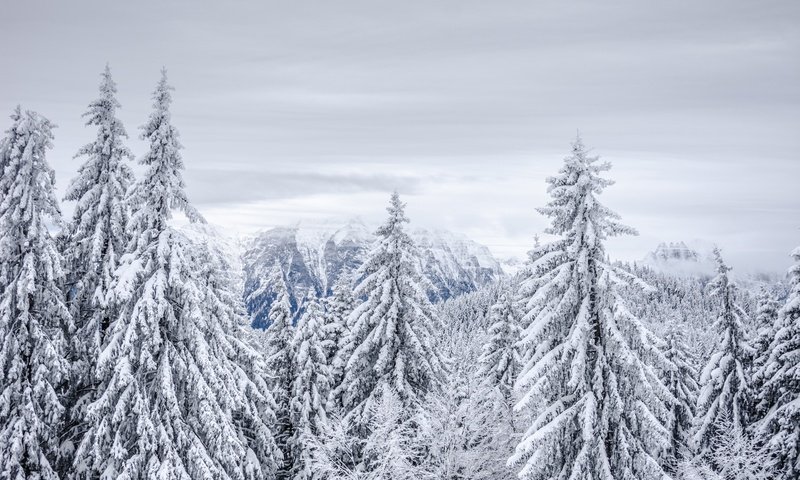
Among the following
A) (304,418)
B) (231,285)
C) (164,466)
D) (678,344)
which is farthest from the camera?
(678,344)

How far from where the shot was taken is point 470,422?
22219 millimetres

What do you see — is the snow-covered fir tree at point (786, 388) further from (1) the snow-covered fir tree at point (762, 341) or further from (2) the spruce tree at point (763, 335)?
(2) the spruce tree at point (763, 335)

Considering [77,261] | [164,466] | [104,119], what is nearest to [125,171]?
[104,119]

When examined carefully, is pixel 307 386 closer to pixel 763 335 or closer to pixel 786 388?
pixel 786 388

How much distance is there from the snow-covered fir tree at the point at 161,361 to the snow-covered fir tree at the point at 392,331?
620 cm

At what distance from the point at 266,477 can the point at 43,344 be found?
13.7 metres

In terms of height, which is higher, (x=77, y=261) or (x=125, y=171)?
(x=125, y=171)

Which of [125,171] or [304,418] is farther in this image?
[304,418]

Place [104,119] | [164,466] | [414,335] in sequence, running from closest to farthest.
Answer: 1. [164,466]
2. [104,119]
3. [414,335]

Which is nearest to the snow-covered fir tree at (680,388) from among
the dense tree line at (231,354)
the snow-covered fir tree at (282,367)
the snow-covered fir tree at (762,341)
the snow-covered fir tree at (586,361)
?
the snow-covered fir tree at (762,341)

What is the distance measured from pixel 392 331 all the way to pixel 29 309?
13.5 m

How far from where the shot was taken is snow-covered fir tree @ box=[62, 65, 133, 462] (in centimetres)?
2105

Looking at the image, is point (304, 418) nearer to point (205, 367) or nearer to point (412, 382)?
point (412, 382)

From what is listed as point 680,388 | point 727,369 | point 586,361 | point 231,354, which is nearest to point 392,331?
point 231,354
